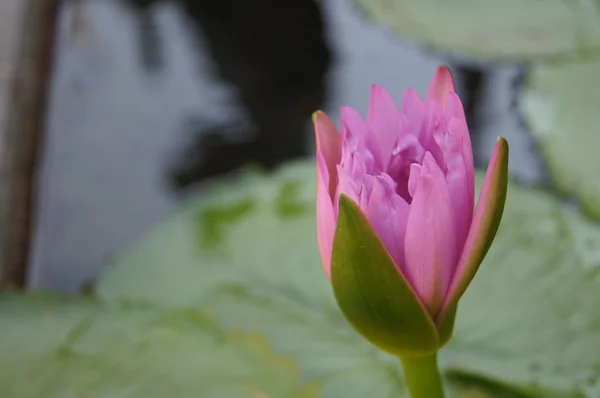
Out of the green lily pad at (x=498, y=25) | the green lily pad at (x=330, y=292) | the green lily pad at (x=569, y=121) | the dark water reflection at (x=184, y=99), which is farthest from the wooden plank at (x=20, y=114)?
the green lily pad at (x=569, y=121)

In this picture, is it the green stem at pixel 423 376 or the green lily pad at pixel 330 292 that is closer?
the green stem at pixel 423 376

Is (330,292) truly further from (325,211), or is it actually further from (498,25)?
(498,25)

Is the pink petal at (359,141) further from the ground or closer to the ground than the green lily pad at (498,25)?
closer to the ground

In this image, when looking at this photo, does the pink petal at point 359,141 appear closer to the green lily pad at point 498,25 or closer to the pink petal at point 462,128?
the pink petal at point 462,128

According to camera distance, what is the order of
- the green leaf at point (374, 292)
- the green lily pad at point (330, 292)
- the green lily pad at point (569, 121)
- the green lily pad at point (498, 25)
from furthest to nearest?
the green lily pad at point (498, 25) → the green lily pad at point (569, 121) → the green lily pad at point (330, 292) → the green leaf at point (374, 292)

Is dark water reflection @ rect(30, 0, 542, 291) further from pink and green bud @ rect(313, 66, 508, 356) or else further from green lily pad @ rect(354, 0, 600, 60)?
pink and green bud @ rect(313, 66, 508, 356)

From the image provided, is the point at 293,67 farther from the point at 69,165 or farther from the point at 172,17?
the point at 69,165

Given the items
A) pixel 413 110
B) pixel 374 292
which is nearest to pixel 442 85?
pixel 413 110
